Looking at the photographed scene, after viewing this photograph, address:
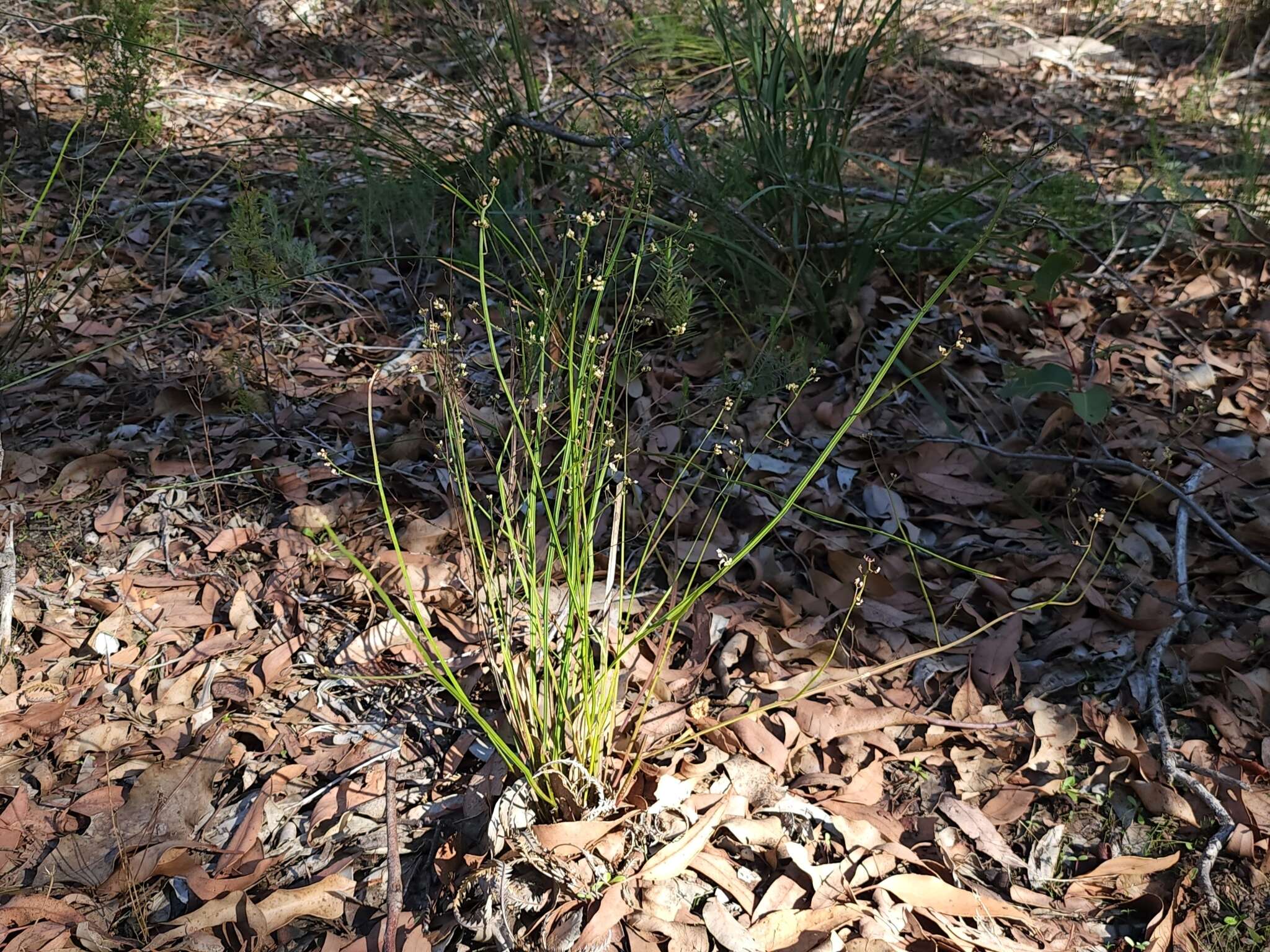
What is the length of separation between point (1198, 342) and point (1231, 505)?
2.52 feet

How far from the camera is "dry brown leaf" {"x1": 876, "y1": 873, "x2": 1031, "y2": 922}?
171cm

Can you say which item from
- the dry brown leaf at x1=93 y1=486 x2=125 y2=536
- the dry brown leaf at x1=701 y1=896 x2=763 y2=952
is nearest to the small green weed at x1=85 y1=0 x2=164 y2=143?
the dry brown leaf at x1=93 y1=486 x2=125 y2=536

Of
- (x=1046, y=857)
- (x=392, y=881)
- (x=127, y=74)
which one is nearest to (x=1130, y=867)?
(x=1046, y=857)

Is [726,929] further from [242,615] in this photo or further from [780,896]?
[242,615]

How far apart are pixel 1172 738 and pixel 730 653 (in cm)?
94

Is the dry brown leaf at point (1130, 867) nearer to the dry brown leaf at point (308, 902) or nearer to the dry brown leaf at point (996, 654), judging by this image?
the dry brown leaf at point (996, 654)

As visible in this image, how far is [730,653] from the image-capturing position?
2141mm

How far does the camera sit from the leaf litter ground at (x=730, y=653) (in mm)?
1696

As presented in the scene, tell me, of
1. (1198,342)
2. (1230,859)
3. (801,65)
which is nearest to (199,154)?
(801,65)

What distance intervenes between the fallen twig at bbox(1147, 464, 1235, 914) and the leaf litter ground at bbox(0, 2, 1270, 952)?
1.1 inches

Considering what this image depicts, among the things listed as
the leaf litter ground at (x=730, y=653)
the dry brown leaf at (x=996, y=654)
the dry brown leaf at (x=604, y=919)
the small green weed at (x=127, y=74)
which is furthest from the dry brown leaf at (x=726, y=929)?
the small green weed at (x=127, y=74)

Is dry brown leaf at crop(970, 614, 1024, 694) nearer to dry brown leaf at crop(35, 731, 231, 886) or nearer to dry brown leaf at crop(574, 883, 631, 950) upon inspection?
dry brown leaf at crop(574, 883, 631, 950)

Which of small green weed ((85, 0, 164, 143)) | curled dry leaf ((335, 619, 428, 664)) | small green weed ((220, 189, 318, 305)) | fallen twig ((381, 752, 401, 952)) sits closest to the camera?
fallen twig ((381, 752, 401, 952))

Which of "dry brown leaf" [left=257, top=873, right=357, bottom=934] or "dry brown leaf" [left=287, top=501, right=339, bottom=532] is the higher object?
"dry brown leaf" [left=287, top=501, right=339, bottom=532]
